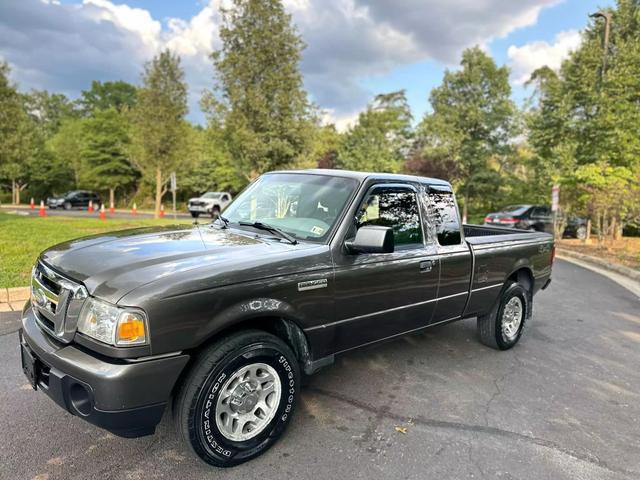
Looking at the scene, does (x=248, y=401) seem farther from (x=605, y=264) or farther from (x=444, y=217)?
(x=605, y=264)

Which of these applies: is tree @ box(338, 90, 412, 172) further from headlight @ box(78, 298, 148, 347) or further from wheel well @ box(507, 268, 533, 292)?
headlight @ box(78, 298, 148, 347)

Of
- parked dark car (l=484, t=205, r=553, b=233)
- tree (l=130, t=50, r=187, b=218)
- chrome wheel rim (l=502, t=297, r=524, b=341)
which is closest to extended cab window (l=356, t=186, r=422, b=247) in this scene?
chrome wheel rim (l=502, t=297, r=524, b=341)

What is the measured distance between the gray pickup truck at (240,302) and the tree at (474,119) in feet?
80.1

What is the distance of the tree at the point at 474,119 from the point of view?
87.8 ft

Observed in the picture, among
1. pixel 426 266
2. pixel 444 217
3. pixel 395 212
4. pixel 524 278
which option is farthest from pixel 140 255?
pixel 524 278

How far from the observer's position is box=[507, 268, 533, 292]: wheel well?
16.9ft

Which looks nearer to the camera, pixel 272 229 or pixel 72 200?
pixel 272 229

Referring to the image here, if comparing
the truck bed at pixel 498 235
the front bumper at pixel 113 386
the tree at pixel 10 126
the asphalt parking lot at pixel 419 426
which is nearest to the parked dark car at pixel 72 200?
the tree at pixel 10 126

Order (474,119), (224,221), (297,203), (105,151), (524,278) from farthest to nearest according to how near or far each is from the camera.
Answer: (105,151), (474,119), (524,278), (224,221), (297,203)

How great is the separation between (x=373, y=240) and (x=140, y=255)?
149 centimetres

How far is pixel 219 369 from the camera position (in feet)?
8.30

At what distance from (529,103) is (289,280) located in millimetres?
28759

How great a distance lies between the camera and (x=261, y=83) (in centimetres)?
1471

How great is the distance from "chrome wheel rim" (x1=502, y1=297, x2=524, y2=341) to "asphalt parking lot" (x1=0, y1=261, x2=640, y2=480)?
0.22 meters
